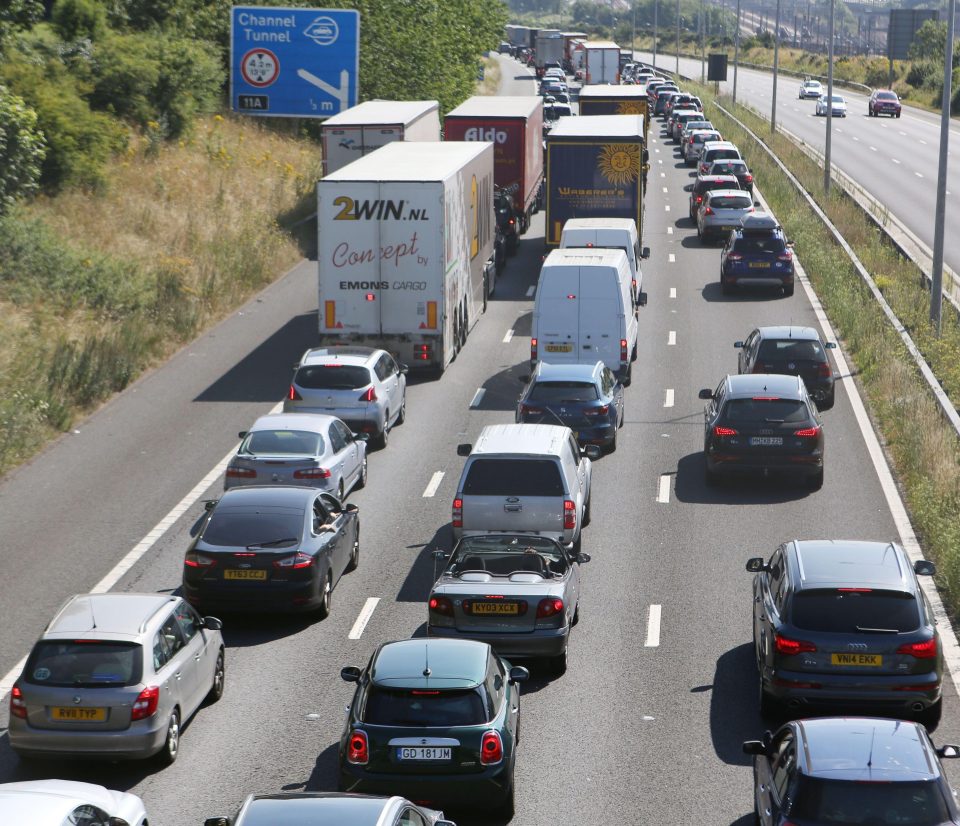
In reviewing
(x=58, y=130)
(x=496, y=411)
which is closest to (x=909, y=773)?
(x=496, y=411)

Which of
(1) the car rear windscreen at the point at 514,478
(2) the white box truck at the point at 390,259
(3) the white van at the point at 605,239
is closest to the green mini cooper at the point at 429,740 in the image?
(1) the car rear windscreen at the point at 514,478

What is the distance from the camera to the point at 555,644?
15594mm

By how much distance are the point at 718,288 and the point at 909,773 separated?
31.8m

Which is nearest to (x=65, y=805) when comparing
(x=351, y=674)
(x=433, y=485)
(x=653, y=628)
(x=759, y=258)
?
Result: (x=351, y=674)

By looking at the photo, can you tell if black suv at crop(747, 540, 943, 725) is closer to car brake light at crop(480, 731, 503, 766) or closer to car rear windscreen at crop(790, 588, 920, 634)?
car rear windscreen at crop(790, 588, 920, 634)

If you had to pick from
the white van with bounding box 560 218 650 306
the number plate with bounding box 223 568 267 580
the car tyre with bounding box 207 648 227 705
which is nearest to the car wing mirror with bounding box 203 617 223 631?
the car tyre with bounding box 207 648 227 705

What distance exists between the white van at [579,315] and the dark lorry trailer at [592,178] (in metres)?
11.3

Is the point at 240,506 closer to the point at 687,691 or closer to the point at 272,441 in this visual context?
the point at 272,441

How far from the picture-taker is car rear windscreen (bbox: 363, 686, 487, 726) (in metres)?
12.1

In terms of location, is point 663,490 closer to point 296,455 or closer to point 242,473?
point 296,455

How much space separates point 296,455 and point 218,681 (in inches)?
255

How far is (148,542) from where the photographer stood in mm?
20984

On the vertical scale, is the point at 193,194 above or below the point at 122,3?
below

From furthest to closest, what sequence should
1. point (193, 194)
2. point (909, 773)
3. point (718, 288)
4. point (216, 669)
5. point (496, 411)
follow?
point (193, 194)
point (718, 288)
point (496, 411)
point (216, 669)
point (909, 773)
